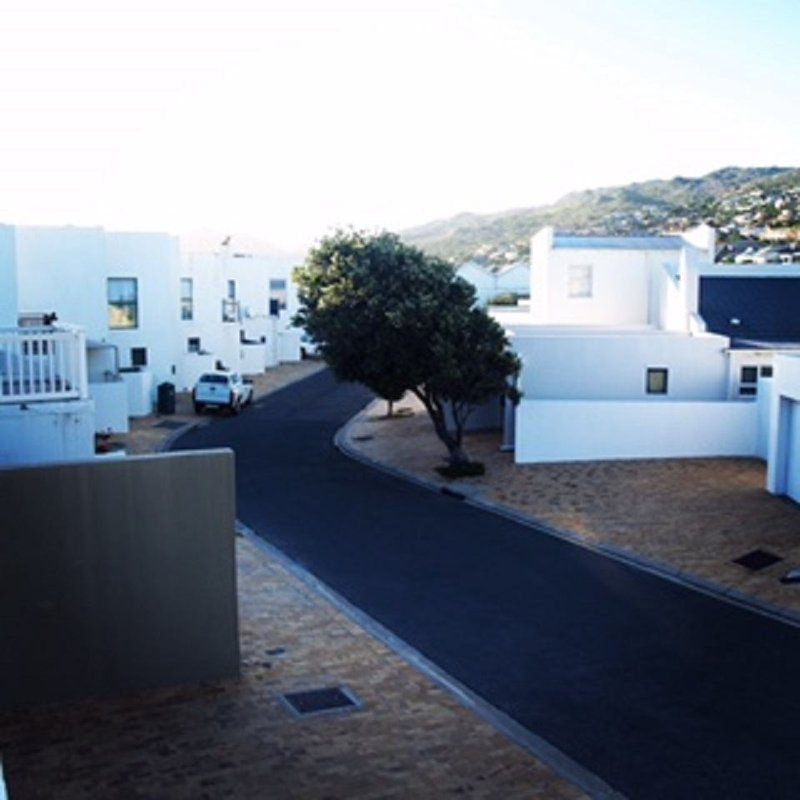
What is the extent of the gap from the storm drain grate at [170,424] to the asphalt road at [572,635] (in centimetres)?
1025

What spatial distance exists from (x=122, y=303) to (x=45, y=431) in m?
25.8

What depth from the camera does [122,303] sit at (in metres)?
37.3

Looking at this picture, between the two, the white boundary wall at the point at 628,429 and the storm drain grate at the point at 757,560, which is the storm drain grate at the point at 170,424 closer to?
the white boundary wall at the point at 628,429

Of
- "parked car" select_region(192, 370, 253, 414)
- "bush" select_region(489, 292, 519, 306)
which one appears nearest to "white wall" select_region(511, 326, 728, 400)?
"parked car" select_region(192, 370, 253, 414)

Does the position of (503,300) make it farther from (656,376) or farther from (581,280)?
(656,376)

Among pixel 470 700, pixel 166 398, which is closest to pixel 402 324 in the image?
pixel 470 700

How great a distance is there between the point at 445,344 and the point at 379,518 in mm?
→ 5171

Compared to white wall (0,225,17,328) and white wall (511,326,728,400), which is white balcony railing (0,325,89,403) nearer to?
white wall (0,225,17,328)

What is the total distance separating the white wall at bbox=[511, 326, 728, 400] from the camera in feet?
93.6

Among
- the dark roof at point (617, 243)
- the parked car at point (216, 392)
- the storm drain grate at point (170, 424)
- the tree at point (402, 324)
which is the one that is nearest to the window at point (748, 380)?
the tree at point (402, 324)

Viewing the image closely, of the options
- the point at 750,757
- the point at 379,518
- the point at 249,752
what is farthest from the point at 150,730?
the point at 379,518

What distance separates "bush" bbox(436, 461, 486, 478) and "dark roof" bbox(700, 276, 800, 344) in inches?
417

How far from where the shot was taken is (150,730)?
9938 millimetres

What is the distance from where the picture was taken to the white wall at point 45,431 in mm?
12398
